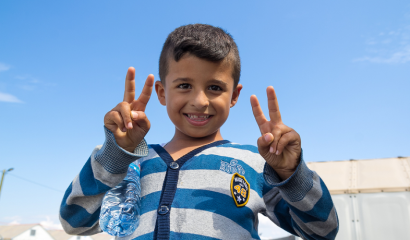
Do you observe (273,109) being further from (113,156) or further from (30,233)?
(30,233)

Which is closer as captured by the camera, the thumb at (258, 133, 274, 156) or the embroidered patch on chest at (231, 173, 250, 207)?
the thumb at (258, 133, 274, 156)

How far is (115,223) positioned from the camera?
65.7 inches

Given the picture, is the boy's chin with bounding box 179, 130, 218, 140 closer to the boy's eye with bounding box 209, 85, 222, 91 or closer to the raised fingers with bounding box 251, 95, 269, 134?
the boy's eye with bounding box 209, 85, 222, 91

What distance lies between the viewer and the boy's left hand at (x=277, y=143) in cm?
153

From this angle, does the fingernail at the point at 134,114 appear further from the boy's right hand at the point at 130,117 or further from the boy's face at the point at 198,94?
the boy's face at the point at 198,94

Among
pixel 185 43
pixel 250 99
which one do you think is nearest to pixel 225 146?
pixel 250 99

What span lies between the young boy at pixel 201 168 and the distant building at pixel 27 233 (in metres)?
35.2

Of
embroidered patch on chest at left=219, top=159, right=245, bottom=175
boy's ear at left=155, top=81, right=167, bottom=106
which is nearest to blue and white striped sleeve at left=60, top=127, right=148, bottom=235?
embroidered patch on chest at left=219, top=159, right=245, bottom=175

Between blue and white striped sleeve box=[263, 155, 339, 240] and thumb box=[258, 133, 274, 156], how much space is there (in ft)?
0.35

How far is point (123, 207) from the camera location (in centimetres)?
170

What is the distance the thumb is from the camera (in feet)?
4.99

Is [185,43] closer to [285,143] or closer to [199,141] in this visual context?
[199,141]

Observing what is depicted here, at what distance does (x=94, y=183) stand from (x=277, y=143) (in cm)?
100

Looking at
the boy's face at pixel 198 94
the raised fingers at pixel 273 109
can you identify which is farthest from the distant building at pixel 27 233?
the raised fingers at pixel 273 109
